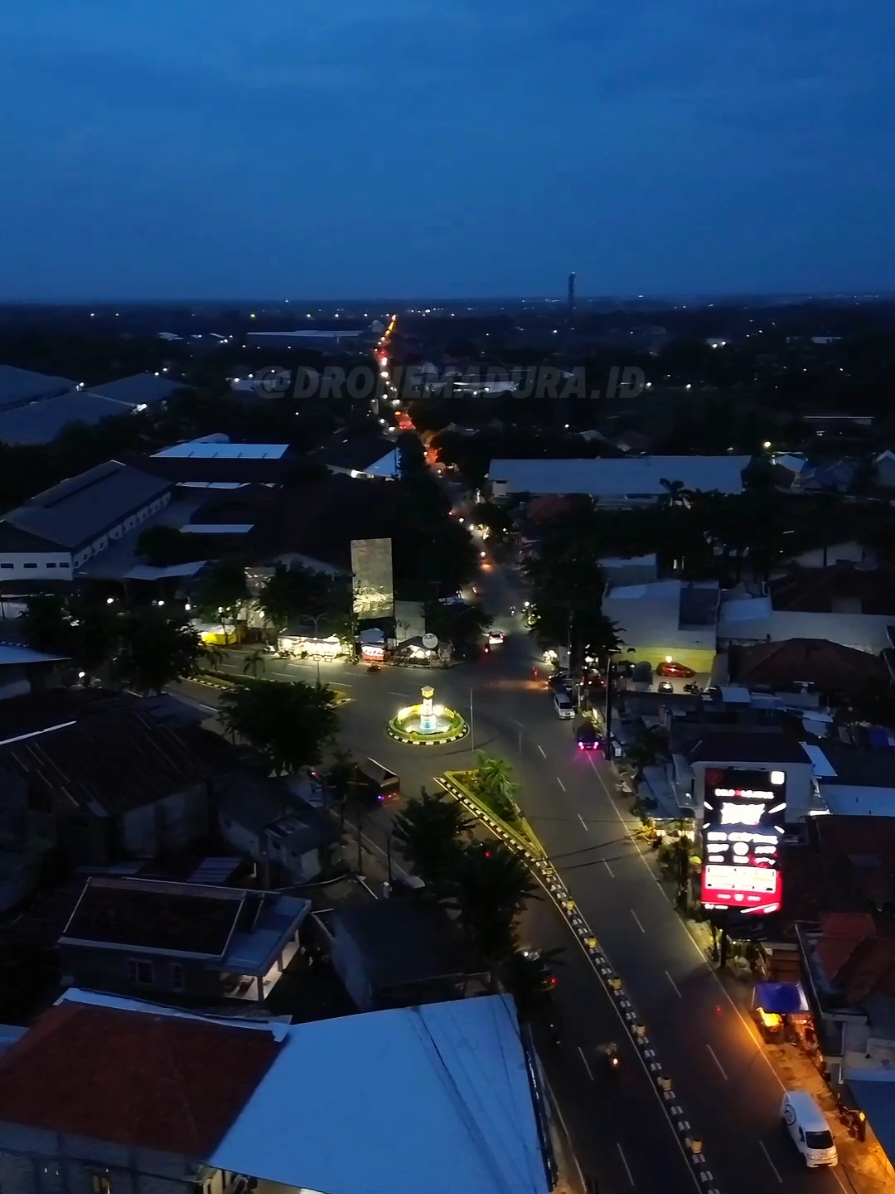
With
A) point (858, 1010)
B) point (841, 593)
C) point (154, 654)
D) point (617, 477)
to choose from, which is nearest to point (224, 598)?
point (154, 654)

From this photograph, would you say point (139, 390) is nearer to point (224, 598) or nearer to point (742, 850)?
point (224, 598)

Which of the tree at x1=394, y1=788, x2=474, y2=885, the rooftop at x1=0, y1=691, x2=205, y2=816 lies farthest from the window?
the tree at x1=394, y1=788, x2=474, y2=885

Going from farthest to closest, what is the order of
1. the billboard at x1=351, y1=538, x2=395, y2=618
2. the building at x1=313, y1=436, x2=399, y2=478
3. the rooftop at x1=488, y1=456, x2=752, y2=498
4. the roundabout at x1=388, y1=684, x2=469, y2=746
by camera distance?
the building at x1=313, y1=436, x2=399, y2=478, the rooftop at x1=488, y1=456, x2=752, y2=498, the billboard at x1=351, y1=538, x2=395, y2=618, the roundabout at x1=388, y1=684, x2=469, y2=746

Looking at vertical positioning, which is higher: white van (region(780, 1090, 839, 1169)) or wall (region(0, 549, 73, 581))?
wall (region(0, 549, 73, 581))

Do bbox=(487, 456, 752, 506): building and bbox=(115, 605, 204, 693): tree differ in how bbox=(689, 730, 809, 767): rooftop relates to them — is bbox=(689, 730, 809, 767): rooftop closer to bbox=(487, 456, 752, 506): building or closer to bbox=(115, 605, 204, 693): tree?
bbox=(115, 605, 204, 693): tree

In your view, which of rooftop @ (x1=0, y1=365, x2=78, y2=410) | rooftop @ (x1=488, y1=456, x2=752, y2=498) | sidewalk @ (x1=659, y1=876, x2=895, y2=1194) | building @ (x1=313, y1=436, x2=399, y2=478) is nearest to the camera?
sidewalk @ (x1=659, y1=876, x2=895, y2=1194)
